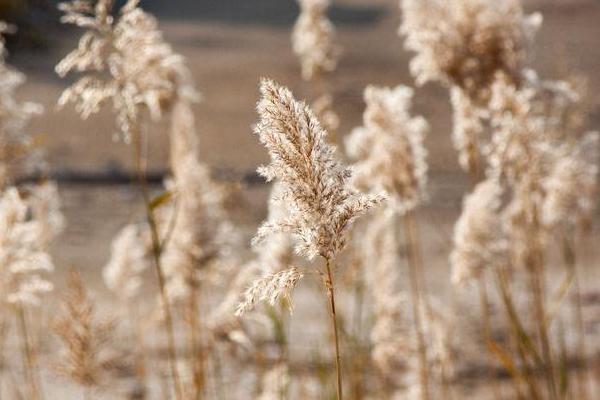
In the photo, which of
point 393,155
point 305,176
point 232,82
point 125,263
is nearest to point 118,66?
point 305,176

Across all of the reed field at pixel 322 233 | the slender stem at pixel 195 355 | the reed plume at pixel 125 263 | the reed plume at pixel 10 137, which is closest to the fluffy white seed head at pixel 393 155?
the reed field at pixel 322 233

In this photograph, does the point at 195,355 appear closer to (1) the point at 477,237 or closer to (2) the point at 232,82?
(1) the point at 477,237

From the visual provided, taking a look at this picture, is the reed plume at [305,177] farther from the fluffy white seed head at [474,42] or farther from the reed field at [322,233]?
the fluffy white seed head at [474,42]

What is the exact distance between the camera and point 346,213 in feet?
3.84

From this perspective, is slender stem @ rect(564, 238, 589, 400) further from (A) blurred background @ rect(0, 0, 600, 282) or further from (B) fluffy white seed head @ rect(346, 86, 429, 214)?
(A) blurred background @ rect(0, 0, 600, 282)

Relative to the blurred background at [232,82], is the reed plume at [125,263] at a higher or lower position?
lower

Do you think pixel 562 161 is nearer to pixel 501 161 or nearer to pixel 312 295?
pixel 501 161

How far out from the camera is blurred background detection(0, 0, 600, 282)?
881 centimetres

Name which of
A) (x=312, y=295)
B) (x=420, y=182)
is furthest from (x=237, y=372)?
(x=420, y=182)

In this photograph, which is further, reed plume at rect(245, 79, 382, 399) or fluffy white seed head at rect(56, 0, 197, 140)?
fluffy white seed head at rect(56, 0, 197, 140)

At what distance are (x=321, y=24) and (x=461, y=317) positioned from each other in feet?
10.6

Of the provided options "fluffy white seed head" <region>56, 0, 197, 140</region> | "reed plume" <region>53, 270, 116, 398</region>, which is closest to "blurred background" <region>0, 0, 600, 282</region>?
"reed plume" <region>53, 270, 116, 398</region>

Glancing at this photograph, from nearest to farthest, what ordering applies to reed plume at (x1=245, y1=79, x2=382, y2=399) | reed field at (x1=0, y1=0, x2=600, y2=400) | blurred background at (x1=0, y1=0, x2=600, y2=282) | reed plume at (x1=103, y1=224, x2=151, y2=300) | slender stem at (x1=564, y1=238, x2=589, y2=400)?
reed plume at (x1=245, y1=79, x2=382, y2=399) → reed field at (x1=0, y1=0, x2=600, y2=400) → slender stem at (x1=564, y1=238, x2=589, y2=400) → reed plume at (x1=103, y1=224, x2=151, y2=300) → blurred background at (x1=0, y1=0, x2=600, y2=282)

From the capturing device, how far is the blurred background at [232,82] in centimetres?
881
